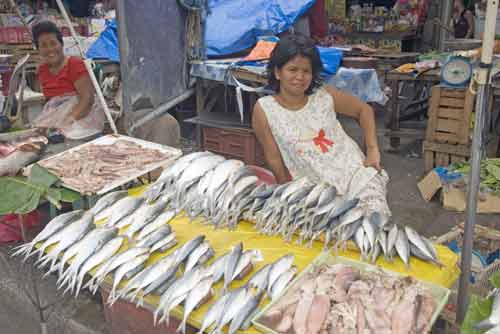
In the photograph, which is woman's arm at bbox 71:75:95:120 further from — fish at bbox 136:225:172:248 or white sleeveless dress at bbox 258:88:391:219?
fish at bbox 136:225:172:248

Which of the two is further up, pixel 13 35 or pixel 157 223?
pixel 13 35

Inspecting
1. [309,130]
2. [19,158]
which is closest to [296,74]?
[309,130]

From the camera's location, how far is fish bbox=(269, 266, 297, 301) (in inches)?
81.2

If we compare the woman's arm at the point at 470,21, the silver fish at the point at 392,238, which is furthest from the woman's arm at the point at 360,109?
the woman's arm at the point at 470,21

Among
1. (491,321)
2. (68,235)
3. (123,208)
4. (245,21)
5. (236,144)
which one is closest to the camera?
(491,321)

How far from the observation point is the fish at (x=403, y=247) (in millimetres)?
2230

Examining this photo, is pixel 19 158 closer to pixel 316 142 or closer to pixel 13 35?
pixel 316 142

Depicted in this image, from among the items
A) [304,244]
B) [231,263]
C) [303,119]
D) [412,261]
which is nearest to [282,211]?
[304,244]

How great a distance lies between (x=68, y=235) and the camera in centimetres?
273

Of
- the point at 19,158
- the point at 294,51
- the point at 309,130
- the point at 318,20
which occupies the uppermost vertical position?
the point at 318,20

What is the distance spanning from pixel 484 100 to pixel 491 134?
4.86 meters

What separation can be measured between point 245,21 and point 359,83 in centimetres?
259

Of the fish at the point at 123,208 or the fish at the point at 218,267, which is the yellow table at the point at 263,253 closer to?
the fish at the point at 218,267

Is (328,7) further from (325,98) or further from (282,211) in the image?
(282,211)
